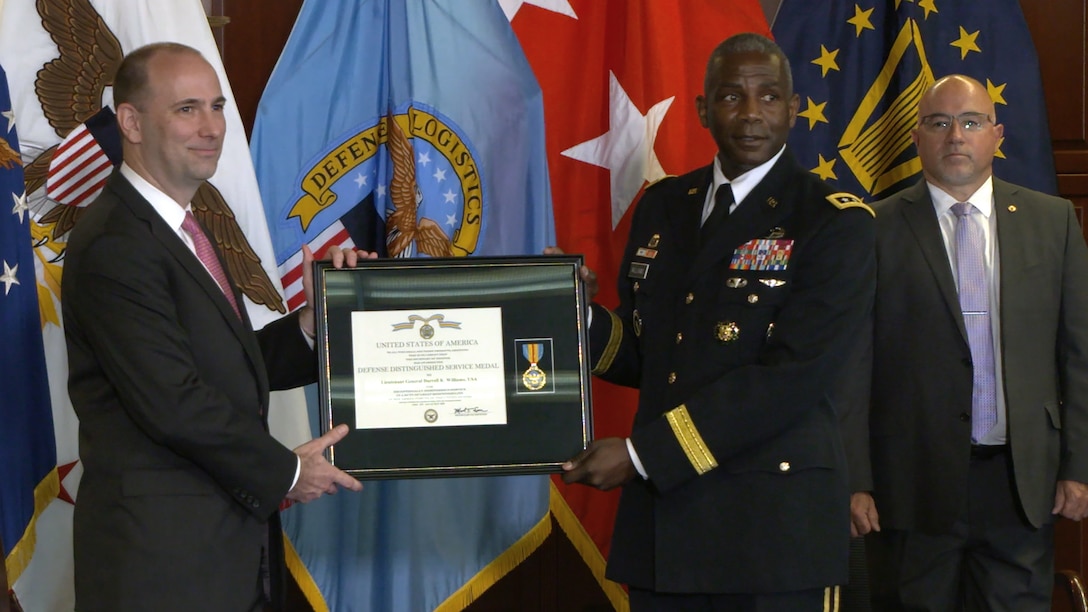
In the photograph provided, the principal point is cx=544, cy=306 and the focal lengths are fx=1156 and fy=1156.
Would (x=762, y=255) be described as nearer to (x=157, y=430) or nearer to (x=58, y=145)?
(x=157, y=430)

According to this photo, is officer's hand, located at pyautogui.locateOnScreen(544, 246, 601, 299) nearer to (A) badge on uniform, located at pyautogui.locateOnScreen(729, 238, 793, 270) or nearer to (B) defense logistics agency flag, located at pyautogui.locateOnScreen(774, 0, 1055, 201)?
(A) badge on uniform, located at pyautogui.locateOnScreen(729, 238, 793, 270)

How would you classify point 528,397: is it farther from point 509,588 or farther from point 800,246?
point 509,588

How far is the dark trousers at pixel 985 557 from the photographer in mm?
3209

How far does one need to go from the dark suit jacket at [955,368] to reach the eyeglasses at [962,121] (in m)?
0.20

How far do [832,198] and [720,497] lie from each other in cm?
73

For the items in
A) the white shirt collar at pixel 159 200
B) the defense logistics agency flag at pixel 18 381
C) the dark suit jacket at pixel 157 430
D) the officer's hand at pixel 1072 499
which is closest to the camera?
the dark suit jacket at pixel 157 430

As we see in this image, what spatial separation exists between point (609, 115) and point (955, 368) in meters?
1.40

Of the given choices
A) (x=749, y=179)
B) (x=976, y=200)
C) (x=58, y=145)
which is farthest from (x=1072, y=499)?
(x=58, y=145)

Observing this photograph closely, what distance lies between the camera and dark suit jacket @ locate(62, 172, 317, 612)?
227cm

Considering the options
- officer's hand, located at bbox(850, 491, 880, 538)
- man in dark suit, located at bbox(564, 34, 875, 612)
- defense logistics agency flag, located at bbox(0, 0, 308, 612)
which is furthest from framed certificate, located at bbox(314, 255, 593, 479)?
officer's hand, located at bbox(850, 491, 880, 538)

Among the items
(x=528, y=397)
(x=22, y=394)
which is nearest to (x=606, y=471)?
(x=528, y=397)

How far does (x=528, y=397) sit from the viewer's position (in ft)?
8.86

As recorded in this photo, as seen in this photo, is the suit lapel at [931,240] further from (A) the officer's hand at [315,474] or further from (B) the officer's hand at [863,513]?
(A) the officer's hand at [315,474]
